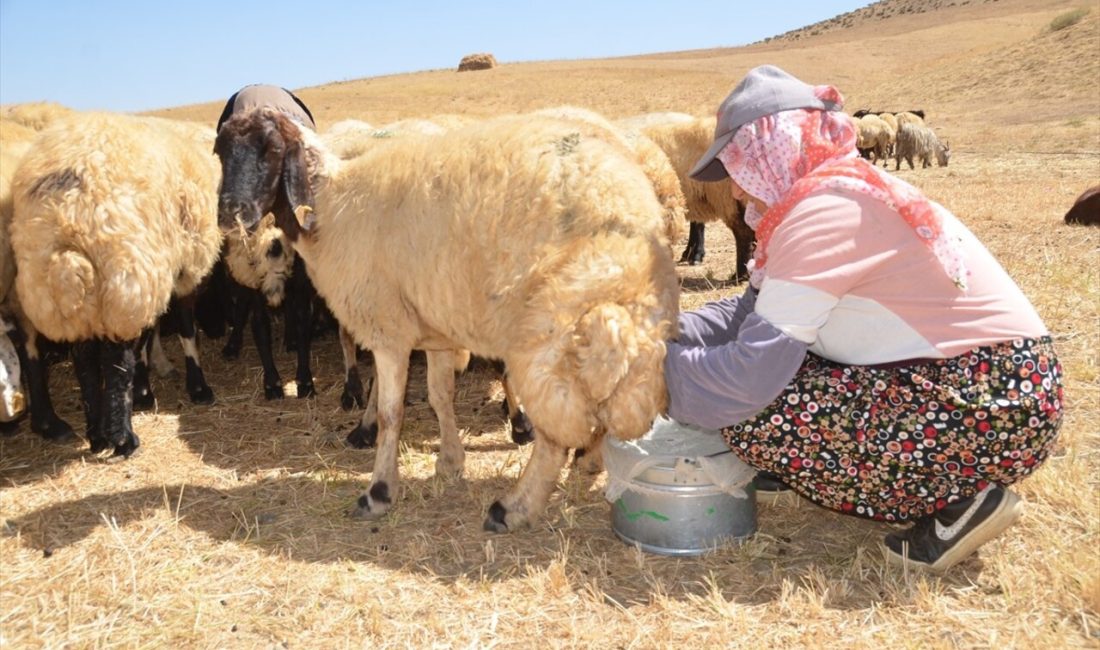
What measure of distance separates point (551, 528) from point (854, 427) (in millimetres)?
1441

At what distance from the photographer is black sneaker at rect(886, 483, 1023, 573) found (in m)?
3.27

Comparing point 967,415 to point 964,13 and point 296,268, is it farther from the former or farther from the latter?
point 964,13

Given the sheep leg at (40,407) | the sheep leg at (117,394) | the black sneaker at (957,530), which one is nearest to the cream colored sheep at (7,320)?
the sheep leg at (40,407)

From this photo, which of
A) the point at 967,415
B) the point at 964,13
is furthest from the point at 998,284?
the point at 964,13

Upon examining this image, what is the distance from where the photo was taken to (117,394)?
16.7 feet

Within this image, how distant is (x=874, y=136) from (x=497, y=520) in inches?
994

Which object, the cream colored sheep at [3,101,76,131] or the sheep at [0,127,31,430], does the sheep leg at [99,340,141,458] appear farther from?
the cream colored sheep at [3,101,76,131]

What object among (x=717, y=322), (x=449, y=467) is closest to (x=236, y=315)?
(x=449, y=467)

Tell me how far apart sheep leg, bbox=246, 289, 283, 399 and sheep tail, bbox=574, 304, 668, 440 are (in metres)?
3.63

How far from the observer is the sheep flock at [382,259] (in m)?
3.47

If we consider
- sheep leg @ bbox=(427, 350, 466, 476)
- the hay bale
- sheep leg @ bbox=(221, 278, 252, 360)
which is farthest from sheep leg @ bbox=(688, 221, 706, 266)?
the hay bale

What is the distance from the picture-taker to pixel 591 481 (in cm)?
464

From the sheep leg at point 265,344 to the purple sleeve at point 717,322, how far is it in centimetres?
342

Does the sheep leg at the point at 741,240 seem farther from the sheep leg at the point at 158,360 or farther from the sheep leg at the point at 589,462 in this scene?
the sheep leg at the point at 158,360
